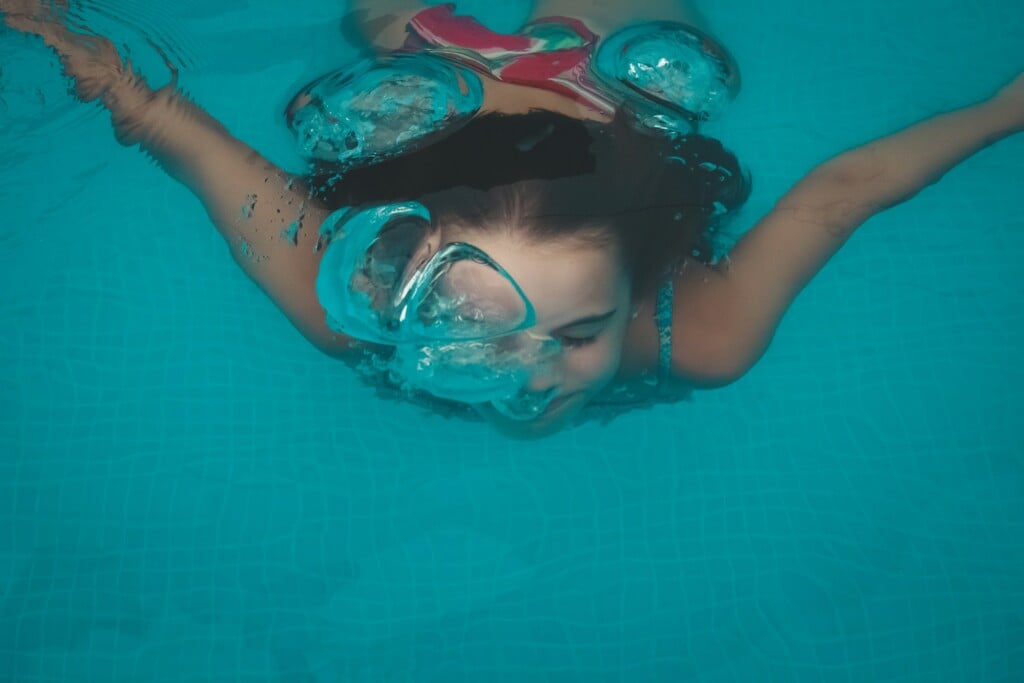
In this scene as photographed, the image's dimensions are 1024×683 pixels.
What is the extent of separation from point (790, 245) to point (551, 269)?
0.74 metres

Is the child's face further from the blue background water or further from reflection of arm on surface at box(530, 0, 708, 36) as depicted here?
reflection of arm on surface at box(530, 0, 708, 36)

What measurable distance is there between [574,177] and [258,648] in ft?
3.99

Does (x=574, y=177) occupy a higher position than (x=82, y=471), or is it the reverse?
(x=574, y=177)

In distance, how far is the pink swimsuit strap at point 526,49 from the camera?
200 cm

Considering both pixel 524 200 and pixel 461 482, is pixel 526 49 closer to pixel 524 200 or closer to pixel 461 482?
pixel 524 200

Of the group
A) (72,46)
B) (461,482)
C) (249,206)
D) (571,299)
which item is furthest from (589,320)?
(72,46)

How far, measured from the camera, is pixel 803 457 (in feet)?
6.62

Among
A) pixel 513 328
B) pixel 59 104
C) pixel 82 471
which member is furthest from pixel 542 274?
pixel 59 104

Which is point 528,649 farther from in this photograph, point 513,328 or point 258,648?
point 513,328

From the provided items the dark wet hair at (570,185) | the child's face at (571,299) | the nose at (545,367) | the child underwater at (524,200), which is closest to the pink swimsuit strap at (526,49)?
the child underwater at (524,200)

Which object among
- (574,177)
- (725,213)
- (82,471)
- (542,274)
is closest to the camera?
(542,274)

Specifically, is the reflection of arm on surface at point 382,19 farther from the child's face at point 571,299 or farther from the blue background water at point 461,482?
the child's face at point 571,299

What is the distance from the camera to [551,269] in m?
1.62

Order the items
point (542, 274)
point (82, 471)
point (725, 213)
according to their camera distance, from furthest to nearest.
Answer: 1. point (725, 213)
2. point (82, 471)
3. point (542, 274)
